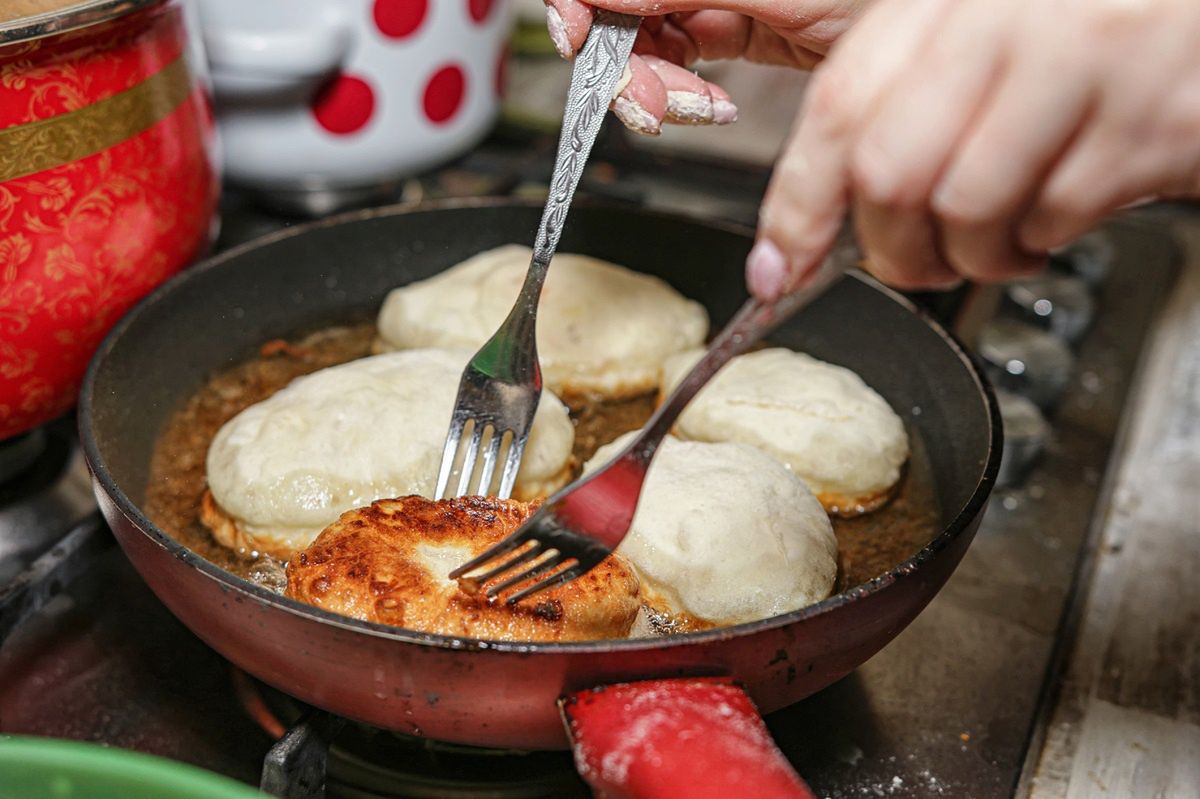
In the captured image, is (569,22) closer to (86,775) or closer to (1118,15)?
(1118,15)

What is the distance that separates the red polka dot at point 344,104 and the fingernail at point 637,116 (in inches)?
22.1

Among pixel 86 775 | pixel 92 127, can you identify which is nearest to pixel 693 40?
pixel 92 127

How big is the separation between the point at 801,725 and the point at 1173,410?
2.96ft

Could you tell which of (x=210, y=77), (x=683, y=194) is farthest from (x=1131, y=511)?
(x=210, y=77)

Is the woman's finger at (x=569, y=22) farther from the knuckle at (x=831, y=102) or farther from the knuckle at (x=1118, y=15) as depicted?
the knuckle at (x=1118, y=15)

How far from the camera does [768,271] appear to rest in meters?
0.68

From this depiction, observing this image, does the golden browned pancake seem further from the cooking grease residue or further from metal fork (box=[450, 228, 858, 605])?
the cooking grease residue

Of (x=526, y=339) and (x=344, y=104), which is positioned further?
(x=344, y=104)

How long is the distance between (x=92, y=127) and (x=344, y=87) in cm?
51

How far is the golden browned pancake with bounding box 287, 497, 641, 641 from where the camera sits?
0.83 meters

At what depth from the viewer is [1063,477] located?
1397mm

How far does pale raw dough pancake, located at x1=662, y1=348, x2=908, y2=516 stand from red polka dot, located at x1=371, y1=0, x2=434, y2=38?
0.62 meters

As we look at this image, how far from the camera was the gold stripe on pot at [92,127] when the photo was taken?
0.98 metres

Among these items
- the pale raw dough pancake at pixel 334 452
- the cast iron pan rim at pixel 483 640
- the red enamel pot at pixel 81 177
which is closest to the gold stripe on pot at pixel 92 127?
the red enamel pot at pixel 81 177
